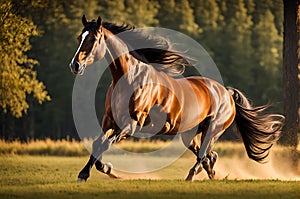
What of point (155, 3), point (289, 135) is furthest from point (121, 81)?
point (155, 3)

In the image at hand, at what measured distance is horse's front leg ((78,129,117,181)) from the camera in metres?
11.8

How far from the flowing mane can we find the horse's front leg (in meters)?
1.64

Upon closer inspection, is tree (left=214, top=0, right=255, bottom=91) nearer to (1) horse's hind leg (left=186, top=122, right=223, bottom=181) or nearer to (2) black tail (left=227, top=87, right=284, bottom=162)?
(2) black tail (left=227, top=87, right=284, bottom=162)

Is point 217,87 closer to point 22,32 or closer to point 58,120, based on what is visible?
point 22,32

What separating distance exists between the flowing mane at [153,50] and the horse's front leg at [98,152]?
5.39 feet

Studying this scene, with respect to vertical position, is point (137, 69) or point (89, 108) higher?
point (137, 69)

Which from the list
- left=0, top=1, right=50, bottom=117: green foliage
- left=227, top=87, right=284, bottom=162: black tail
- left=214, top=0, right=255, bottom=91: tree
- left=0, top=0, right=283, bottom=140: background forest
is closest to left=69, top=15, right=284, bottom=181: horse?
left=227, top=87, right=284, bottom=162: black tail

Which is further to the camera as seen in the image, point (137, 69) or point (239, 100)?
point (239, 100)

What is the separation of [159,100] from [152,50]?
1021mm

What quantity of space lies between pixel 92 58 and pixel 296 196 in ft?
12.6

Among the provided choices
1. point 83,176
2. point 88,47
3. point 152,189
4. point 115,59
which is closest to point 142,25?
point 115,59

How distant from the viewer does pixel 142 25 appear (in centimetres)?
4512

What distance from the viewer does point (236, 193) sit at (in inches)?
446

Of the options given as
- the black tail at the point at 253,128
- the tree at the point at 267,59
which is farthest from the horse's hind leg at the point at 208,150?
the tree at the point at 267,59
